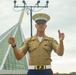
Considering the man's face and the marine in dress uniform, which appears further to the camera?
the man's face

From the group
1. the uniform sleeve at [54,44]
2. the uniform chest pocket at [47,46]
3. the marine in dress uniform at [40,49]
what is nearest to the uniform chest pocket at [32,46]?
the marine in dress uniform at [40,49]

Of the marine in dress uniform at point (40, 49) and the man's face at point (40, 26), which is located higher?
the man's face at point (40, 26)

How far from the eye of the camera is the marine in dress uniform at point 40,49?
5.82 meters

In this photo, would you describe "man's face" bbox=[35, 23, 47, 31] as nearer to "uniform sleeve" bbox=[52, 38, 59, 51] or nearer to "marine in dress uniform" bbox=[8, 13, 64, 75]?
"marine in dress uniform" bbox=[8, 13, 64, 75]

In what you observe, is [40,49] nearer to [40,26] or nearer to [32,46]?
[32,46]

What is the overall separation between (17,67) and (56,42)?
104ft

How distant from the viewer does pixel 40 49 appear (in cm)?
596

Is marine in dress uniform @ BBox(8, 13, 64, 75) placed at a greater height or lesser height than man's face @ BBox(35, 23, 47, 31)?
lesser

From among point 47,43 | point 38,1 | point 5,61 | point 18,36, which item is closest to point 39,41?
point 47,43

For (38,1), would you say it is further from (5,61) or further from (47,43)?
(5,61)

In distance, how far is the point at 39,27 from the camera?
603 cm

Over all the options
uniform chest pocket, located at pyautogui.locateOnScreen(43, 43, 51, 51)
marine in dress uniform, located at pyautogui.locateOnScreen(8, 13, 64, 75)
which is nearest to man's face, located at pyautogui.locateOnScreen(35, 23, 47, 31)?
marine in dress uniform, located at pyautogui.locateOnScreen(8, 13, 64, 75)

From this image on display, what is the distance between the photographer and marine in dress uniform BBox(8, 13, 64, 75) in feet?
19.1

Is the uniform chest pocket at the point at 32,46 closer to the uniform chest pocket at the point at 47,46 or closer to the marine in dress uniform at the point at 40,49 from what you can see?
the marine in dress uniform at the point at 40,49
